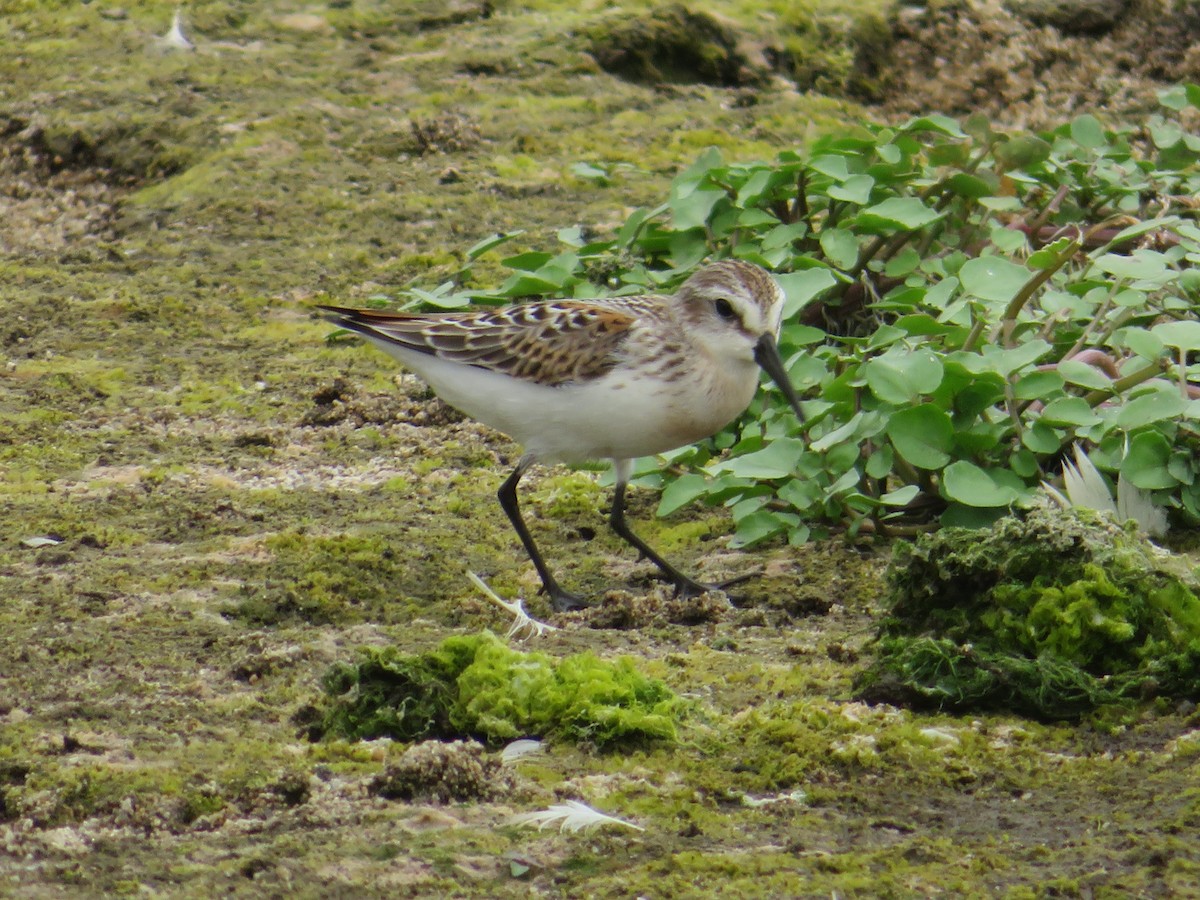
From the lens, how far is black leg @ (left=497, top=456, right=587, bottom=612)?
5.28 m

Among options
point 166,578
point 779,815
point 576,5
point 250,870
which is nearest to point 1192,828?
point 779,815

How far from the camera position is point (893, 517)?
18.5 feet

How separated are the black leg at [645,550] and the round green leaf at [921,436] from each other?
27.3 inches

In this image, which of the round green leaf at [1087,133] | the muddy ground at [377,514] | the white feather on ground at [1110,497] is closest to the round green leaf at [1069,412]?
the white feather on ground at [1110,497]

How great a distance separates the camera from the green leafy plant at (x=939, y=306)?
17.2ft

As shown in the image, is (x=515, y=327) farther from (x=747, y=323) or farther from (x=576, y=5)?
(x=576, y=5)

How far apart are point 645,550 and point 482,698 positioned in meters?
1.66

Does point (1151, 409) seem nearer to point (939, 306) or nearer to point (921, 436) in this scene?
point (921, 436)

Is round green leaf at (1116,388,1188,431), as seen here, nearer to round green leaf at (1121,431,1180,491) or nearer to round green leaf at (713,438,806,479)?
round green leaf at (1121,431,1180,491)

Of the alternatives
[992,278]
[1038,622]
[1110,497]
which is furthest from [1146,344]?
[1038,622]

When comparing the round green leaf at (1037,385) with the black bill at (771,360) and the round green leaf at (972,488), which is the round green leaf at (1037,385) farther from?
the black bill at (771,360)

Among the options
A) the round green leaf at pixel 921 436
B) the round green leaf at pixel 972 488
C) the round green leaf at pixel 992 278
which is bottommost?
the round green leaf at pixel 972 488

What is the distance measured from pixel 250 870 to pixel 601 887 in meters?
0.71

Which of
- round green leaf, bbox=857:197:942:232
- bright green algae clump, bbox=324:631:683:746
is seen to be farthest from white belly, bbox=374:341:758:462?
bright green algae clump, bbox=324:631:683:746
